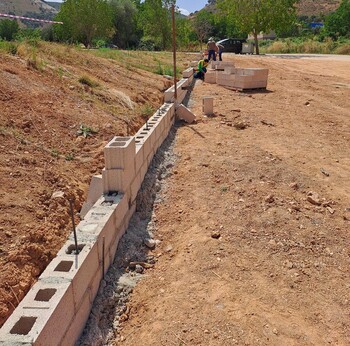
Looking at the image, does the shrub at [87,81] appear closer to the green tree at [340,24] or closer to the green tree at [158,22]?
the green tree at [158,22]

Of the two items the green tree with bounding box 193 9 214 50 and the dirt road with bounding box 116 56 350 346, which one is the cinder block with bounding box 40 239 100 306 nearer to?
the dirt road with bounding box 116 56 350 346

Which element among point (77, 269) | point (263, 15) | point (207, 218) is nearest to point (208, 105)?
point (207, 218)

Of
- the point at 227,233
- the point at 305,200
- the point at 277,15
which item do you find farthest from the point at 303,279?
the point at 277,15

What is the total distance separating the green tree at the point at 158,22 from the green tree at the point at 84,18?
5.47 m

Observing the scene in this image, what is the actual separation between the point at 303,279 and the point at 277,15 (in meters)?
34.2

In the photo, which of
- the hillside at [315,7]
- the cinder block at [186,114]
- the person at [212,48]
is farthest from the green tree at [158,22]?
the hillside at [315,7]

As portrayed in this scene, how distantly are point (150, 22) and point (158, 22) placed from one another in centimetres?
89

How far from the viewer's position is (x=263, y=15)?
109 feet

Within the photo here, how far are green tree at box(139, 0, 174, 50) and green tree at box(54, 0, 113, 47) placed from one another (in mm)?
5474

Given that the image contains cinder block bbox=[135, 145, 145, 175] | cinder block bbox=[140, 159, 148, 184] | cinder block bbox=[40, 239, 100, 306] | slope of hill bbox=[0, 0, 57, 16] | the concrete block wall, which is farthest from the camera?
slope of hill bbox=[0, 0, 57, 16]

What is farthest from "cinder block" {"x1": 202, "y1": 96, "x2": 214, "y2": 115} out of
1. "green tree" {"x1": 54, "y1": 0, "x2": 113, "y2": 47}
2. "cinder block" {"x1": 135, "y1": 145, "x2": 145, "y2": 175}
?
"green tree" {"x1": 54, "y1": 0, "x2": 113, "y2": 47}

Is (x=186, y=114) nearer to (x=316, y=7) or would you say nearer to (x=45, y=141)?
(x=45, y=141)

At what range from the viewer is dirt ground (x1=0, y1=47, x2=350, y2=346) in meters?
2.87

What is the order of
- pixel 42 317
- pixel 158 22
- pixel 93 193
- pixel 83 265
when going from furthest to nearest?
pixel 158 22 < pixel 93 193 < pixel 83 265 < pixel 42 317
